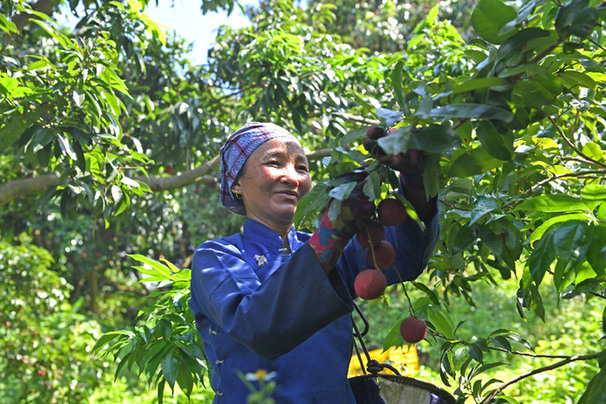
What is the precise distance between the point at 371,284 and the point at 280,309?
17 cm

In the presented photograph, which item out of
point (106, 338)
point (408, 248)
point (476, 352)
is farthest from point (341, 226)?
point (106, 338)

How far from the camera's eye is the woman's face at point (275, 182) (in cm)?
163

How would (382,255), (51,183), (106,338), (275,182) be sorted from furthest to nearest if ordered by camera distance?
(51,183)
(106,338)
(275,182)
(382,255)

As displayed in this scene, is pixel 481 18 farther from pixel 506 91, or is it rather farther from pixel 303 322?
pixel 303 322

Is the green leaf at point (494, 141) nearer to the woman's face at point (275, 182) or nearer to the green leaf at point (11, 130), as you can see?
the woman's face at point (275, 182)

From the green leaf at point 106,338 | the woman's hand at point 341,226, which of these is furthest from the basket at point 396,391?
the green leaf at point 106,338

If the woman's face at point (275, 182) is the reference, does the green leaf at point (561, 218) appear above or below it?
below

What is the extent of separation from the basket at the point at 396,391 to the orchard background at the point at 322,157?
0.74ft

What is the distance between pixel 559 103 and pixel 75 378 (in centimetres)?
558

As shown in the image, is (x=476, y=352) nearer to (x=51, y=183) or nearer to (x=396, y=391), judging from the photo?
(x=396, y=391)

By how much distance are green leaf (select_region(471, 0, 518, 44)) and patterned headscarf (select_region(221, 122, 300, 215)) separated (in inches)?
25.8

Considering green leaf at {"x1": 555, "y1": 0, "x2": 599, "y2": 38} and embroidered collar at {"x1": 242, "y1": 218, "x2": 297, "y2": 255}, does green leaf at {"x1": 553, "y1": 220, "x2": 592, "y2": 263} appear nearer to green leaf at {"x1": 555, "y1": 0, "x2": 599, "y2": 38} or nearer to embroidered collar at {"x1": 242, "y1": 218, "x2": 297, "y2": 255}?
green leaf at {"x1": 555, "y1": 0, "x2": 599, "y2": 38}

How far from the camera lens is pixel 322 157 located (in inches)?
148

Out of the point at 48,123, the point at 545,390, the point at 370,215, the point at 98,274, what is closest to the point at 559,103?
the point at 370,215
